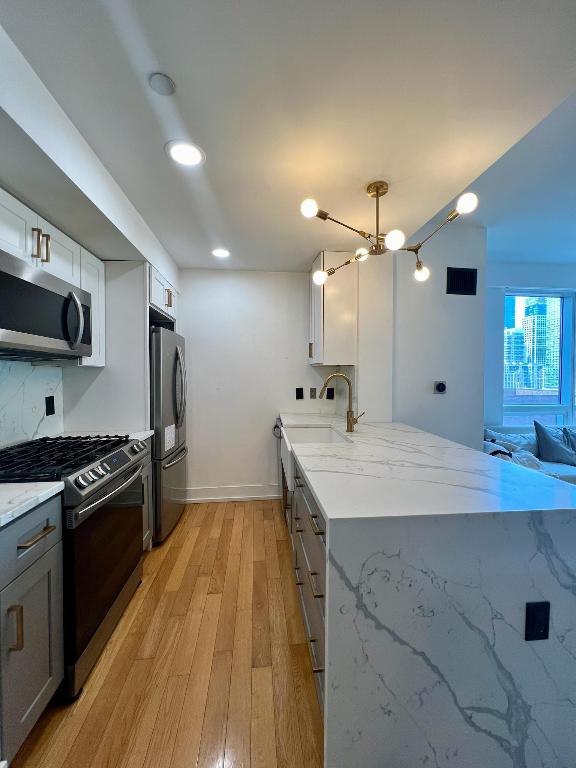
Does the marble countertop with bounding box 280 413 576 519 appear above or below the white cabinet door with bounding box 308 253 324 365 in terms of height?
below

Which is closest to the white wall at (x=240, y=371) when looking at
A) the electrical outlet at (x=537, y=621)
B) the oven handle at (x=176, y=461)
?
the oven handle at (x=176, y=461)

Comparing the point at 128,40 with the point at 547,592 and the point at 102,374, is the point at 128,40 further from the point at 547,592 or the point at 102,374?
the point at 547,592

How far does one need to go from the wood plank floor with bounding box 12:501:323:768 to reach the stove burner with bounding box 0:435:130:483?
0.93m

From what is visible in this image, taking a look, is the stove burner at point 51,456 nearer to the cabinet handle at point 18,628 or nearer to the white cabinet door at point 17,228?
the cabinet handle at point 18,628

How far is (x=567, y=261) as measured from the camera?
12.3 ft

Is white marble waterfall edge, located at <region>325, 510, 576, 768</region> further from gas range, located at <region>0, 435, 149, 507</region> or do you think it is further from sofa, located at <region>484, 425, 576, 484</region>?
sofa, located at <region>484, 425, 576, 484</region>

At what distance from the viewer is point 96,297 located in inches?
87.0

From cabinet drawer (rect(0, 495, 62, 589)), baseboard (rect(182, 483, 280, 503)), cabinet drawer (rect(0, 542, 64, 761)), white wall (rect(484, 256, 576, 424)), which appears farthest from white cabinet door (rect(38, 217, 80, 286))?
white wall (rect(484, 256, 576, 424))

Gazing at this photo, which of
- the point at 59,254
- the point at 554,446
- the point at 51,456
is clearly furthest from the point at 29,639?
the point at 554,446

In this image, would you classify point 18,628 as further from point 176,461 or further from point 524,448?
point 524,448

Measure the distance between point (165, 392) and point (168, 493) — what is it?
0.80 metres

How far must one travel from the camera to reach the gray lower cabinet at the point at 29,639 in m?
0.99

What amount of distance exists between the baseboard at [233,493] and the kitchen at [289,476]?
2.68 ft

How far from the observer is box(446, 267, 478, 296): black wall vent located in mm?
2887
